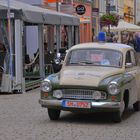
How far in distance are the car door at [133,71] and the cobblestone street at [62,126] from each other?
46 centimetres

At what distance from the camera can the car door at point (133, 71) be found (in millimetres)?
12445

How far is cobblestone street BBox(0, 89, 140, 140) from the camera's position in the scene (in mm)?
9852

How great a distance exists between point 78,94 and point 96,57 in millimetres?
1491

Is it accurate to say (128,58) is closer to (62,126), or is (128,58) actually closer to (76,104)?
(76,104)

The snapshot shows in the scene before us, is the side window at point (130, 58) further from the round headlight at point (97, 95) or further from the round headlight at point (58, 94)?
the round headlight at point (58, 94)

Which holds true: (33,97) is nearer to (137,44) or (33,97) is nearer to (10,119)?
(10,119)

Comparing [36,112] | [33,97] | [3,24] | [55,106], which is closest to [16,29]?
[3,24]

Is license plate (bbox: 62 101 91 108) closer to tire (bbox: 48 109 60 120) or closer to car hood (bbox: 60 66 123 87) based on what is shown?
car hood (bbox: 60 66 123 87)

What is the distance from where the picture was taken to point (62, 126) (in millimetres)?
11031

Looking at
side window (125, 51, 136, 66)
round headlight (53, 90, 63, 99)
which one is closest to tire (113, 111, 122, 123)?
round headlight (53, 90, 63, 99)

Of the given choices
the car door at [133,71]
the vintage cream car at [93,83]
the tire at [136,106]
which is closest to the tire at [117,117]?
the vintage cream car at [93,83]

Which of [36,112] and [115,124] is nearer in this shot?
[115,124]

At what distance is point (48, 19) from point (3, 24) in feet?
10.7

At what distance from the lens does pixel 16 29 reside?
17.5m
